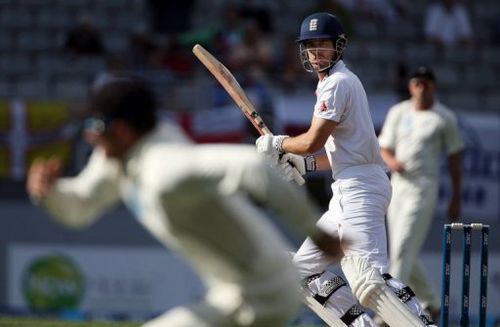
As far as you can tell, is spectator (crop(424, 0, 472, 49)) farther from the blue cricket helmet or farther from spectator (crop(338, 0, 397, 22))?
the blue cricket helmet

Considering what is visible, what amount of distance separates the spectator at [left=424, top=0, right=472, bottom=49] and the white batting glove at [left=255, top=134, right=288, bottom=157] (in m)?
8.14

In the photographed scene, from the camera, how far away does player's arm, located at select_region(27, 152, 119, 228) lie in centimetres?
445

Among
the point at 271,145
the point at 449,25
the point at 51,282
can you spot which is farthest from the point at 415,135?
the point at 449,25

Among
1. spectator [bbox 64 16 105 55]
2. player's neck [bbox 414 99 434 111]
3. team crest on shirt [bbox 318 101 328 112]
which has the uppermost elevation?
team crest on shirt [bbox 318 101 328 112]

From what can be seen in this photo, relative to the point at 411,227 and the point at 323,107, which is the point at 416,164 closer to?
the point at 411,227

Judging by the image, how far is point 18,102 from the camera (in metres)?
11.2

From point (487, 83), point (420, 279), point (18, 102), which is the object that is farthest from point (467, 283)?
point (487, 83)

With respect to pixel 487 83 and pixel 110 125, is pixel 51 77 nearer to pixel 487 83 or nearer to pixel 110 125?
pixel 487 83

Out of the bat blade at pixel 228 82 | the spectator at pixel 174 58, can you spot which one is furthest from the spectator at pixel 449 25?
the bat blade at pixel 228 82

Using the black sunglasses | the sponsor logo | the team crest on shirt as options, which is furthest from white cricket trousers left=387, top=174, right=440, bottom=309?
the black sunglasses

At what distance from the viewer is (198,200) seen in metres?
4.21

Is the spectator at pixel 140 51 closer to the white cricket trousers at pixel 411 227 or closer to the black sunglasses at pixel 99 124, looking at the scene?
the white cricket trousers at pixel 411 227

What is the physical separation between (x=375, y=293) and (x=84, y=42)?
726cm

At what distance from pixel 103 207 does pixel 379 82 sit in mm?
8743
